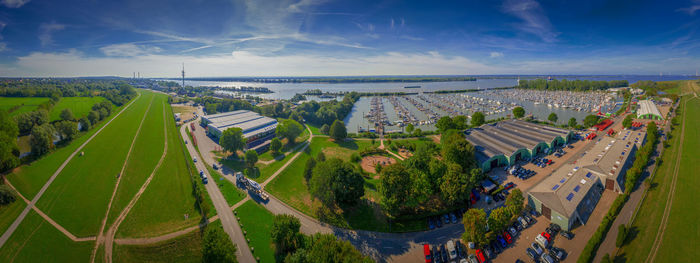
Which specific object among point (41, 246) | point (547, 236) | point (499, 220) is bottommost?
point (41, 246)

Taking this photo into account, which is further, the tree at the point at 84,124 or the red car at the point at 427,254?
the tree at the point at 84,124

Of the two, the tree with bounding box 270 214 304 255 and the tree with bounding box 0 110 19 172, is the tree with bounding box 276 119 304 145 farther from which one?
the tree with bounding box 0 110 19 172

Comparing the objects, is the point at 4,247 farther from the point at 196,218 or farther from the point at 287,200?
the point at 287,200

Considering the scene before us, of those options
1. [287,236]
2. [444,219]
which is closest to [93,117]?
[287,236]

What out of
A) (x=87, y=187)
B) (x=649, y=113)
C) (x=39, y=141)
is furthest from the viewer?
(x=649, y=113)

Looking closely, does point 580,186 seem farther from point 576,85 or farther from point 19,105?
point 576,85

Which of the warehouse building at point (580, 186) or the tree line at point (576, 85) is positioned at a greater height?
the tree line at point (576, 85)

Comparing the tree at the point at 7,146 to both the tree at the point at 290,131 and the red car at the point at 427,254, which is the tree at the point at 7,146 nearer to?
the tree at the point at 290,131

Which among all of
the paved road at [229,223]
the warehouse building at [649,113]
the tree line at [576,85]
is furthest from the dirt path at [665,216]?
the tree line at [576,85]
